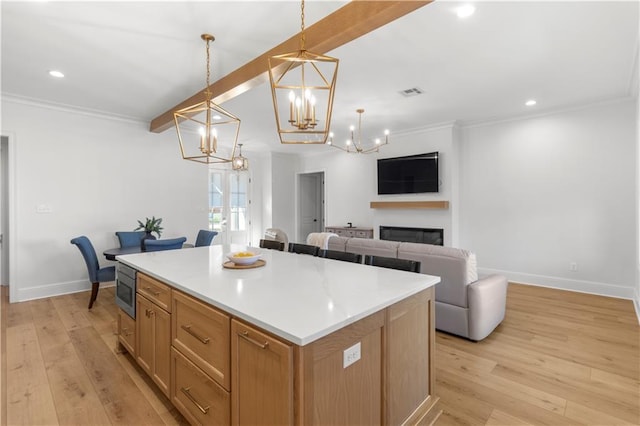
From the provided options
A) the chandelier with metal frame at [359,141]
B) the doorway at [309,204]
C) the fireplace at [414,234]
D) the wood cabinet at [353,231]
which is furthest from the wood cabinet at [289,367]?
the doorway at [309,204]

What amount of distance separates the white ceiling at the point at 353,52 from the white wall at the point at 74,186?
1.39ft

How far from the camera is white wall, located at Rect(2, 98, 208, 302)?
4.21 metres

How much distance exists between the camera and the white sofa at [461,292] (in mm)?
2852

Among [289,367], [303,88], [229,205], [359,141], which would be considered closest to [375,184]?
[359,141]

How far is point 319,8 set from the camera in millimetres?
2262

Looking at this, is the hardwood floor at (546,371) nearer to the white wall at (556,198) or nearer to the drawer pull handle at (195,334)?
the white wall at (556,198)

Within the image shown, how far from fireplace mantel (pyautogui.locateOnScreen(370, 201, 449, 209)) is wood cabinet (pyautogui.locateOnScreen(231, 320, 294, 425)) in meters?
4.75

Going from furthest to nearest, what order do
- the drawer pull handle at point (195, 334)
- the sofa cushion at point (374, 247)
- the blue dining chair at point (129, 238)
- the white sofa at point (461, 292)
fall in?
the blue dining chair at point (129, 238), the sofa cushion at point (374, 247), the white sofa at point (461, 292), the drawer pull handle at point (195, 334)

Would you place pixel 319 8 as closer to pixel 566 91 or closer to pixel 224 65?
pixel 224 65

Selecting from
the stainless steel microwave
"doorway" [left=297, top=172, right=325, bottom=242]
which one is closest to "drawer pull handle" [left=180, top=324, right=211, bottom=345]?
the stainless steel microwave

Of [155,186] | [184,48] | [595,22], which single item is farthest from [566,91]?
[155,186]

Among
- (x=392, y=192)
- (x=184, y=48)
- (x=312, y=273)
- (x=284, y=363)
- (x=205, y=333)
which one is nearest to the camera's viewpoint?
(x=284, y=363)

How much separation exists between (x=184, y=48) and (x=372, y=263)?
256 centimetres

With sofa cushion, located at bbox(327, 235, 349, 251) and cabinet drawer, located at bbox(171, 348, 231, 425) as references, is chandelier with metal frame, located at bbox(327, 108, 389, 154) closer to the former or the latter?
sofa cushion, located at bbox(327, 235, 349, 251)
